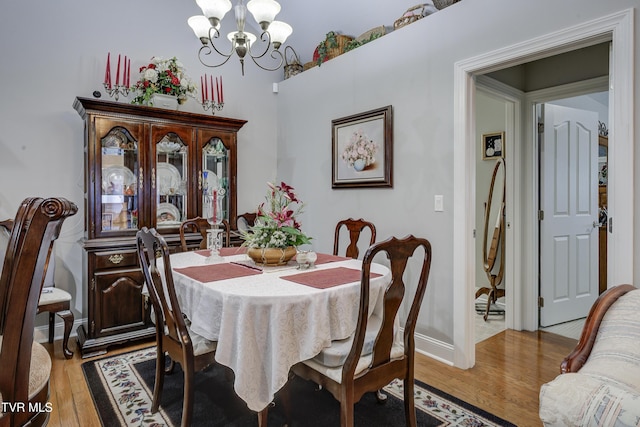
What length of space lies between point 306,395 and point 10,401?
58.8 inches

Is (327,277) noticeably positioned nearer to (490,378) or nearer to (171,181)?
(490,378)

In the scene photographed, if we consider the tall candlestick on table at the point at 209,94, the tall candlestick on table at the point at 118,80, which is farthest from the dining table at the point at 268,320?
the tall candlestick on table at the point at 209,94

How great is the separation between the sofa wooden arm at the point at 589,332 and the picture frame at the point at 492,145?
280 cm

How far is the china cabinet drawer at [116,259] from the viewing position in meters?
2.84

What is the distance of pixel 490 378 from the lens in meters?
2.41

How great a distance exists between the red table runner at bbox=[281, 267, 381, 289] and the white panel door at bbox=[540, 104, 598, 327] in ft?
7.24

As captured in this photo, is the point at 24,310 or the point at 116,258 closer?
the point at 24,310

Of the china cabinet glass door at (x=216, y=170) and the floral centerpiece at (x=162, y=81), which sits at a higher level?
the floral centerpiece at (x=162, y=81)

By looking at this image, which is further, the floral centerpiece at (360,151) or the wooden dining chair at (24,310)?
the floral centerpiece at (360,151)

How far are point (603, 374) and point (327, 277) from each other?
1.10 metres

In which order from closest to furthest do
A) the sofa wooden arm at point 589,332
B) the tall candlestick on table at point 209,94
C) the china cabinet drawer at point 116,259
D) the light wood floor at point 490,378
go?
the sofa wooden arm at point 589,332
the light wood floor at point 490,378
the china cabinet drawer at point 116,259
the tall candlestick on table at point 209,94

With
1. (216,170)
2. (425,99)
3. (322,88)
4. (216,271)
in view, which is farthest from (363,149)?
(216,271)

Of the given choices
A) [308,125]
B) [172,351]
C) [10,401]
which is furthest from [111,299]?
[308,125]

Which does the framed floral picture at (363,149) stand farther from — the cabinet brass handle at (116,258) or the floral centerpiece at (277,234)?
the cabinet brass handle at (116,258)
